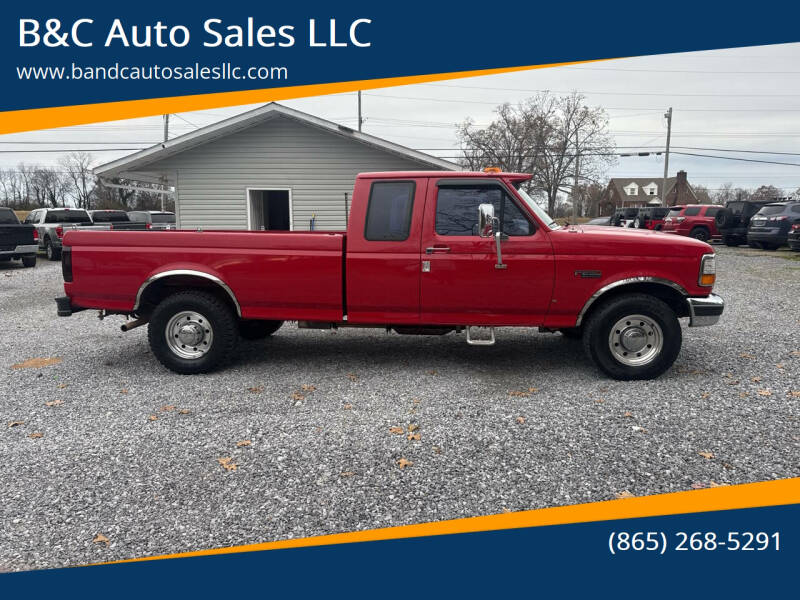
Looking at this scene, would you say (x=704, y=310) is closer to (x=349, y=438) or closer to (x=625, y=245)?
(x=625, y=245)

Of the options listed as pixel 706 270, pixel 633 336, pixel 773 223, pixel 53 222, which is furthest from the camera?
pixel 773 223

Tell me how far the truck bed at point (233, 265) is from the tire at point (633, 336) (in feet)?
8.48

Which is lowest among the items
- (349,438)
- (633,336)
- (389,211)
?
(349,438)

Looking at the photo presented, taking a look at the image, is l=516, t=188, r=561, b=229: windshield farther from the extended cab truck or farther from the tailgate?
Result: the extended cab truck

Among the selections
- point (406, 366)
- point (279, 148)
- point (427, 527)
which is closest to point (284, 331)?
point (406, 366)

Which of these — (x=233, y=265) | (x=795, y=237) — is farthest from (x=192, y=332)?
(x=795, y=237)

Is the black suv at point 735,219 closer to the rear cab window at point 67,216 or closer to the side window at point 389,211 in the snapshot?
the side window at point 389,211

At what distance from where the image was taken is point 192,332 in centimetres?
554

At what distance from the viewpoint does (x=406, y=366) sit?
5.82 m

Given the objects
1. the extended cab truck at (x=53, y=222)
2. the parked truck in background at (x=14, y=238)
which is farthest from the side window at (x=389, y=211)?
the extended cab truck at (x=53, y=222)

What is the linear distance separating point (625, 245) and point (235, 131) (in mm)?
10166

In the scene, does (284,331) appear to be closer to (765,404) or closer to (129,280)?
(129,280)

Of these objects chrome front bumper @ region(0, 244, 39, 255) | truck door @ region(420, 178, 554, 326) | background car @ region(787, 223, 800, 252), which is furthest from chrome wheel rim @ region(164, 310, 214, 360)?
background car @ region(787, 223, 800, 252)

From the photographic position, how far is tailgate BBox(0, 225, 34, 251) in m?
15.3
